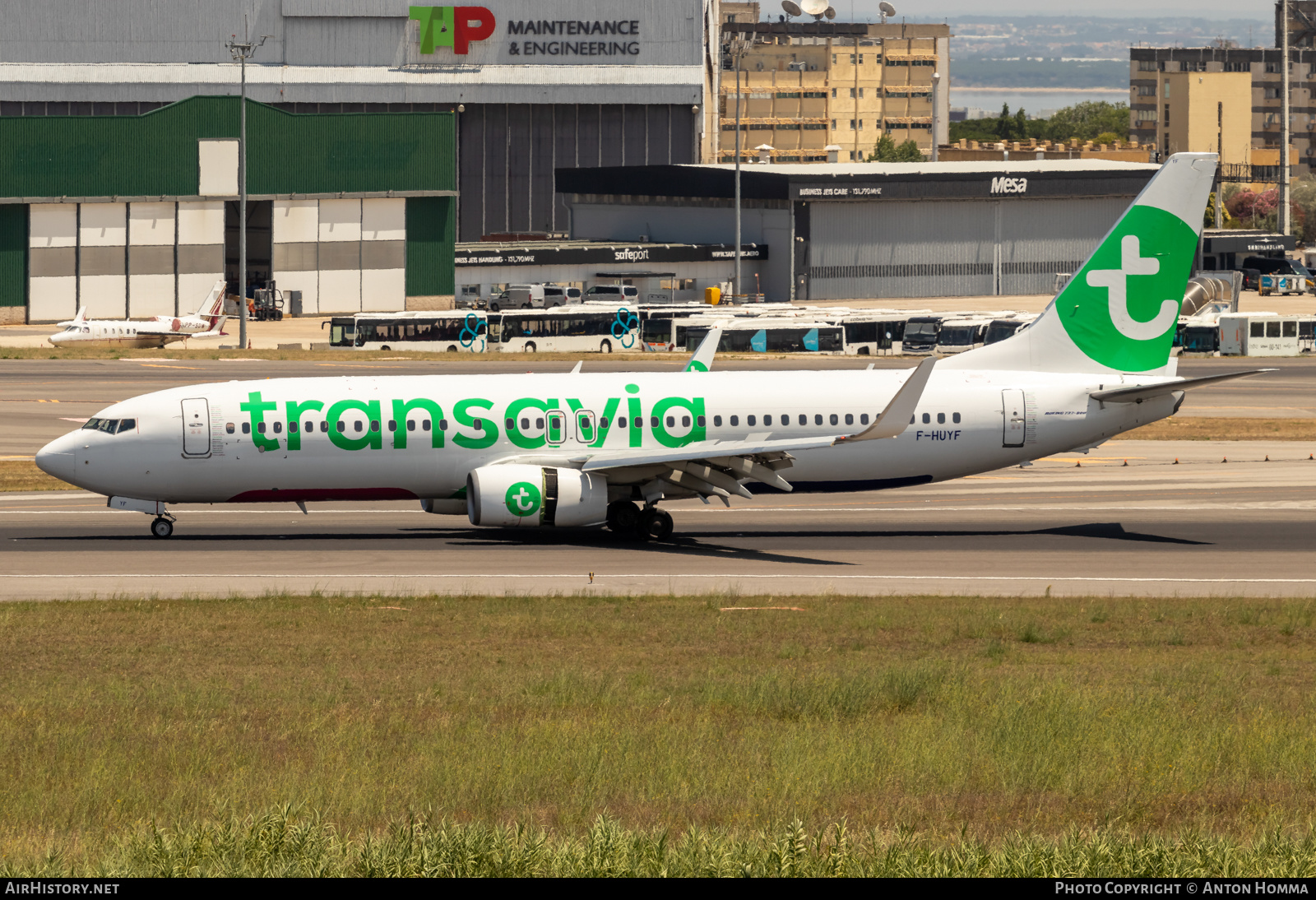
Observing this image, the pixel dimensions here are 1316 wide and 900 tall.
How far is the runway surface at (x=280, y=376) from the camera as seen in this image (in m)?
71.8

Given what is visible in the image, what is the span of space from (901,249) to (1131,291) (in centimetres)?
11424

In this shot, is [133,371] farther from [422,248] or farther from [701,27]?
[701,27]

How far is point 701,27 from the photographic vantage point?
606 ft

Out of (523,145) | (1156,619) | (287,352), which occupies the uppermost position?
(523,145)

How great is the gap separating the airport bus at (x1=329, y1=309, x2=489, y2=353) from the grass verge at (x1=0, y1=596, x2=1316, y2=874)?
79650 mm

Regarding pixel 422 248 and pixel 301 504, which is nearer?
pixel 301 504

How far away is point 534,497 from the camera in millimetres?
40688

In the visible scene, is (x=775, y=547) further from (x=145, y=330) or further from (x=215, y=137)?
(x=215, y=137)

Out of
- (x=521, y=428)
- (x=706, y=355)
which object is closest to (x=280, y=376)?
(x=706, y=355)

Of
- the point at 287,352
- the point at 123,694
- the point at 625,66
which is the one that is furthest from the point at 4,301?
the point at 123,694

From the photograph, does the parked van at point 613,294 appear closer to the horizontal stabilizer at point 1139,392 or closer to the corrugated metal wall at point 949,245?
the corrugated metal wall at point 949,245

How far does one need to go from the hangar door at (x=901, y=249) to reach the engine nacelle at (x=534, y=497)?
116m

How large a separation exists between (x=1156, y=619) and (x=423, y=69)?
15808cm

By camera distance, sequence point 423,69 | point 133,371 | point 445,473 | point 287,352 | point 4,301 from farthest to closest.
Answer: point 423,69
point 4,301
point 287,352
point 133,371
point 445,473
